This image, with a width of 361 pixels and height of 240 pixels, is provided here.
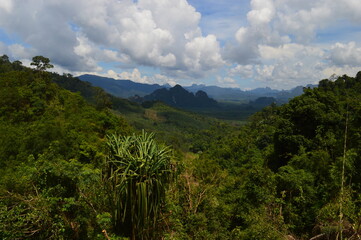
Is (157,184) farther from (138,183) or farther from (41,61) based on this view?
(41,61)

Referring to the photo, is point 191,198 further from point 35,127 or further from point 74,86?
Answer: point 74,86

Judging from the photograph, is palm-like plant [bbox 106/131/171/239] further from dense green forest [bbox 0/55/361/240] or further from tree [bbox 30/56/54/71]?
tree [bbox 30/56/54/71]

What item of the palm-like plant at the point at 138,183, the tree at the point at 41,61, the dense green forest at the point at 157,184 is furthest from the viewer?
the tree at the point at 41,61

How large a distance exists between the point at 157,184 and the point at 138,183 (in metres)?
0.45

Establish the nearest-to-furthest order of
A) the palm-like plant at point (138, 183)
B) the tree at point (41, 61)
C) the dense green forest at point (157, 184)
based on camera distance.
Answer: the palm-like plant at point (138, 183)
the dense green forest at point (157, 184)
the tree at point (41, 61)

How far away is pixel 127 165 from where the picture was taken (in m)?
5.32

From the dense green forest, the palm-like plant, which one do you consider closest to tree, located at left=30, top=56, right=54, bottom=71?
the dense green forest

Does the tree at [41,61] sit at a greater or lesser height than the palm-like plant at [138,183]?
greater

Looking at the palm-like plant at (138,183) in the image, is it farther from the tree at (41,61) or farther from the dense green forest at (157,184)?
the tree at (41,61)

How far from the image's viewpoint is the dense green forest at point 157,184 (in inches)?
221

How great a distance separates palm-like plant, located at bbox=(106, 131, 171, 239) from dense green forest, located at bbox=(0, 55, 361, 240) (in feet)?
0.08

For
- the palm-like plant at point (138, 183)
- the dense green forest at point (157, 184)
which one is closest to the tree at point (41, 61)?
the dense green forest at point (157, 184)

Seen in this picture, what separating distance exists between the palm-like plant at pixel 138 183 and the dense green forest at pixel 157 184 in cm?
2

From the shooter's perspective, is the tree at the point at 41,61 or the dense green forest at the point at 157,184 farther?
the tree at the point at 41,61
